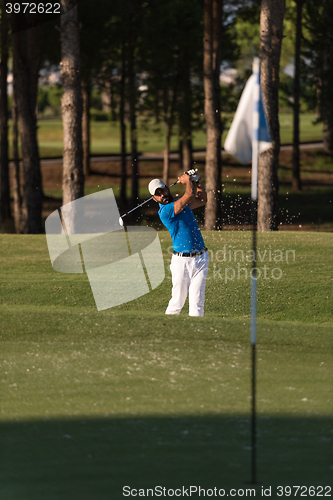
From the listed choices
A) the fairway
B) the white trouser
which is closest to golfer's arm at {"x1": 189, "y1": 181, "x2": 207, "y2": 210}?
the white trouser

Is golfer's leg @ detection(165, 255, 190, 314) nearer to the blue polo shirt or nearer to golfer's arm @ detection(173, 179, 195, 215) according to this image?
the blue polo shirt

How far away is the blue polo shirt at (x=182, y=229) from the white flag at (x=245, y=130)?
297 cm

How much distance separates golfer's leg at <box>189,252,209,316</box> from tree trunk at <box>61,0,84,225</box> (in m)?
9.64

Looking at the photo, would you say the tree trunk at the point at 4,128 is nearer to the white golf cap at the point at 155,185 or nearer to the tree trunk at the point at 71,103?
the tree trunk at the point at 71,103

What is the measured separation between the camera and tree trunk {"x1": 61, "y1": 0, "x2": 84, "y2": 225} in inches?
678

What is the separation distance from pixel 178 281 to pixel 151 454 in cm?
442

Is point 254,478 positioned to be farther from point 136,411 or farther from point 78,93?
point 78,93

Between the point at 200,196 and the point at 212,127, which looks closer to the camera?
the point at 200,196

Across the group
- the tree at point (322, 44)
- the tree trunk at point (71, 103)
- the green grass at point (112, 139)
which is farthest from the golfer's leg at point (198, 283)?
the green grass at point (112, 139)

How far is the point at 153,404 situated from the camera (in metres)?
5.05

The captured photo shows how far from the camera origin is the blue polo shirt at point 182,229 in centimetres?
829

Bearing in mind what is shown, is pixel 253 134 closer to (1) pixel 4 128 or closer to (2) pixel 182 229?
(2) pixel 182 229

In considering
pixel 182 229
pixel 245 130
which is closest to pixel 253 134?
pixel 245 130

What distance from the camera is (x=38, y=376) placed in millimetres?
5801
